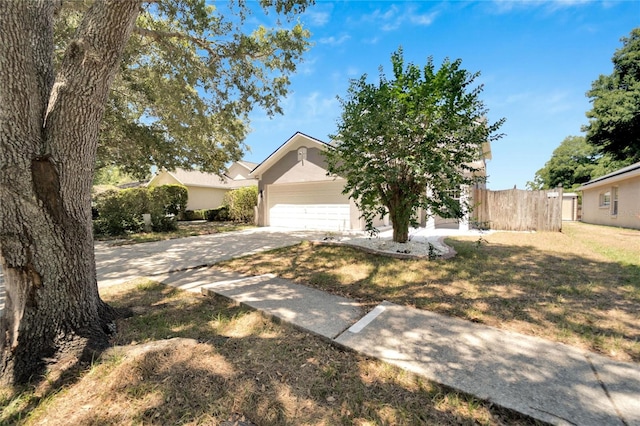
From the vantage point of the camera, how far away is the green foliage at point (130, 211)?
1104 cm

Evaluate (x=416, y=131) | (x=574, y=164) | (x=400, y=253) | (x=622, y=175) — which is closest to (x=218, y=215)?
(x=400, y=253)

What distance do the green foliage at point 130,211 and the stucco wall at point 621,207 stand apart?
67.3 ft

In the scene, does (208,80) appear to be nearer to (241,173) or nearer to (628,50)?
(241,173)

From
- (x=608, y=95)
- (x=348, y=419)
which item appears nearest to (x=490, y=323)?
(x=348, y=419)

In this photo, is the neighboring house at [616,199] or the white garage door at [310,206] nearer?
the neighboring house at [616,199]

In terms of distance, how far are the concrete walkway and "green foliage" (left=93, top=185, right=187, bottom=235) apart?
1071 centimetres

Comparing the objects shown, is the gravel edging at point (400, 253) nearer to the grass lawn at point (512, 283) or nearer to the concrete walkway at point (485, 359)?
the grass lawn at point (512, 283)

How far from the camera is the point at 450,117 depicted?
552 cm

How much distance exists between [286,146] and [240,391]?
465 inches

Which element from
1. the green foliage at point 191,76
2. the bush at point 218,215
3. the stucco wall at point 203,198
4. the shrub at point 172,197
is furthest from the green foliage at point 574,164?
the shrub at point 172,197

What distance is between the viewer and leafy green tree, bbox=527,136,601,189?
91.4ft

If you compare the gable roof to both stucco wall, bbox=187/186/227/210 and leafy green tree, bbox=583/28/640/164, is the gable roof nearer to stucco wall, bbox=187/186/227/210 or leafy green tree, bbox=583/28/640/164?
stucco wall, bbox=187/186/227/210

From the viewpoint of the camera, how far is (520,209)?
10.6 m

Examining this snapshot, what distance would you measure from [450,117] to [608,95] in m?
20.8
